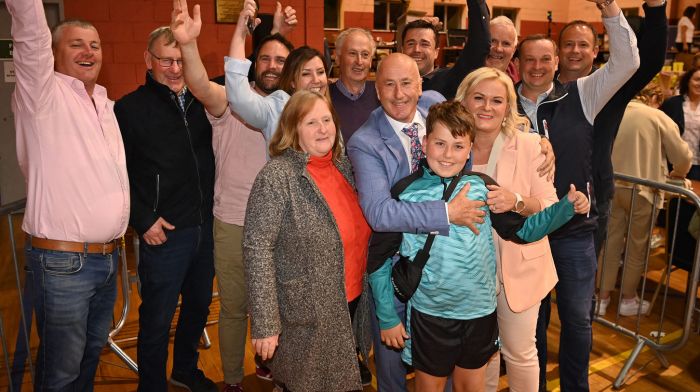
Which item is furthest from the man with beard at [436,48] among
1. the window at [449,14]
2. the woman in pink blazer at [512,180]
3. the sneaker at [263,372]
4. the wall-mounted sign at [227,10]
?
the window at [449,14]

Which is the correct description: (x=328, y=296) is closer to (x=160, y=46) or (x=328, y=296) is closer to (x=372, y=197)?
(x=372, y=197)

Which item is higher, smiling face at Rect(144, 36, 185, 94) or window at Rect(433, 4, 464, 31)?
window at Rect(433, 4, 464, 31)

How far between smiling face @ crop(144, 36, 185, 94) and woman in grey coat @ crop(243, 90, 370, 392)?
0.77m

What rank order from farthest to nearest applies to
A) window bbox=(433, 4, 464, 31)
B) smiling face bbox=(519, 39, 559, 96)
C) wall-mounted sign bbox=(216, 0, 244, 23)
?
window bbox=(433, 4, 464, 31), wall-mounted sign bbox=(216, 0, 244, 23), smiling face bbox=(519, 39, 559, 96)

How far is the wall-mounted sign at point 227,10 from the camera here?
270 inches

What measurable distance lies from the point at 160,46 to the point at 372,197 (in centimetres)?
132

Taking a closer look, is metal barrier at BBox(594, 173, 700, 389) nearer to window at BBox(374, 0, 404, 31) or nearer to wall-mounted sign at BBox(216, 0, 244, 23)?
wall-mounted sign at BBox(216, 0, 244, 23)

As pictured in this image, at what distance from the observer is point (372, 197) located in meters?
2.16

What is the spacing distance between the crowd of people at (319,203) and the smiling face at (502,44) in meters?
0.64

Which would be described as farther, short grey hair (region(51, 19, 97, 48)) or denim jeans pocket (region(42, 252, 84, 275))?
short grey hair (region(51, 19, 97, 48))

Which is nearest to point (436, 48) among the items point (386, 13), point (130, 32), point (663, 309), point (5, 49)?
point (663, 309)

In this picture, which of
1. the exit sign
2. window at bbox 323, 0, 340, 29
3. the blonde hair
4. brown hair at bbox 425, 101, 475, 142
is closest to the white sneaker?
the blonde hair

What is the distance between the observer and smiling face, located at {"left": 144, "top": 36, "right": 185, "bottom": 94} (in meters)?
2.63

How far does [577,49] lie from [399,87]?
136 cm
